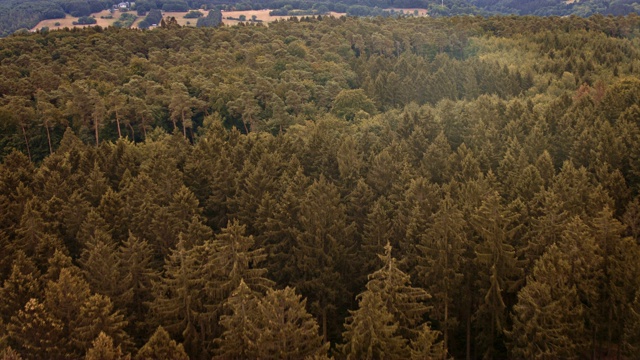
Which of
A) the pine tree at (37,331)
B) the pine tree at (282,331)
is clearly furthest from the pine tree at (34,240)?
the pine tree at (282,331)

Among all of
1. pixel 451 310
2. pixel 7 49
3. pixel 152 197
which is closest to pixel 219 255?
pixel 152 197

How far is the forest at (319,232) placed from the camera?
28.8 m

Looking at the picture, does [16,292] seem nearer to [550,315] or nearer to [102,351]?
[102,351]

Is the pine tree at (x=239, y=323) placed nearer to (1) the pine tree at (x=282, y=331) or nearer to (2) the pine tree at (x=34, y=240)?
(1) the pine tree at (x=282, y=331)

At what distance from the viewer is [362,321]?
25.9 m

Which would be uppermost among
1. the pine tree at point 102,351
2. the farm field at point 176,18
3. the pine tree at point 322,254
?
the farm field at point 176,18

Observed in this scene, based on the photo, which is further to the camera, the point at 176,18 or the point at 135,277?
the point at 176,18

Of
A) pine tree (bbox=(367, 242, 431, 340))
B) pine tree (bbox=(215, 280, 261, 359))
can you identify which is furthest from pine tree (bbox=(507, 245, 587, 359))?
pine tree (bbox=(215, 280, 261, 359))

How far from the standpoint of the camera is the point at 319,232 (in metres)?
38.8

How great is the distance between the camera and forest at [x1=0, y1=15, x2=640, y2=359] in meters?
28.8

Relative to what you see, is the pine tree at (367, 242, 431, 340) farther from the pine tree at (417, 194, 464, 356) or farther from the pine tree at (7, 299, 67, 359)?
the pine tree at (7, 299, 67, 359)

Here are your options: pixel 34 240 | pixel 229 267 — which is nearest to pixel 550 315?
pixel 229 267

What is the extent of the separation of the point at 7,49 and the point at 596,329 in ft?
352

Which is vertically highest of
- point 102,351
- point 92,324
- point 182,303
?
point 102,351
